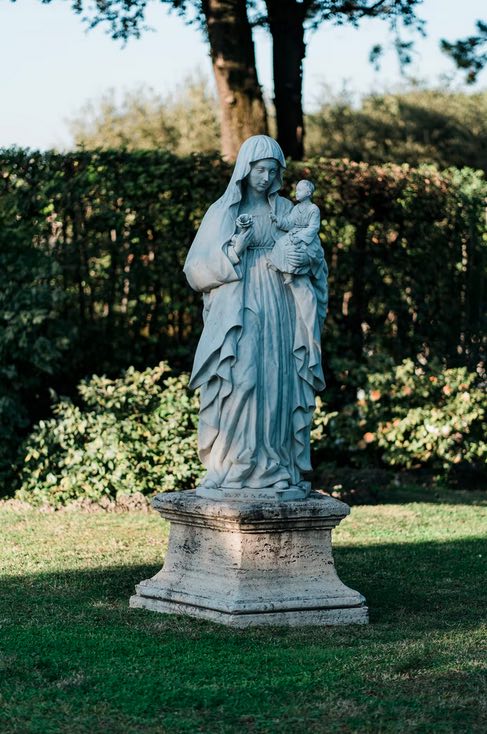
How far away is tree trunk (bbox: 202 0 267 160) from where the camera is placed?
515 inches

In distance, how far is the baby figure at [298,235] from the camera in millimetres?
6531

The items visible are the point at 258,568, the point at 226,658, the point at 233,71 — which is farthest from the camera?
the point at 233,71

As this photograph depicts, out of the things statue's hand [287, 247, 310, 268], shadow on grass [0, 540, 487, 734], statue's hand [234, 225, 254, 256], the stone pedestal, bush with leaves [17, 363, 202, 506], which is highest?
statue's hand [234, 225, 254, 256]

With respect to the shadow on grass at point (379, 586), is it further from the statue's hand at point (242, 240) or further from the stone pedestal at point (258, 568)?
the statue's hand at point (242, 240)

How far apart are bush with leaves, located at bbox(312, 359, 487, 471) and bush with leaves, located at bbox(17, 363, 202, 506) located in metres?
1.86

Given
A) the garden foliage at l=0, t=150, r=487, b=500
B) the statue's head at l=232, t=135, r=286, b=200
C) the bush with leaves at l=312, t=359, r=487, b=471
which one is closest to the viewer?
the statue's head at l=232, t=135, r=286, b=200

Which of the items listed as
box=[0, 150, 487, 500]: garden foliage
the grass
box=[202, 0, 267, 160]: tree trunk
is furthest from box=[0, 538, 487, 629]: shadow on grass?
box=[202, 0, 267, 160]: tree trunk

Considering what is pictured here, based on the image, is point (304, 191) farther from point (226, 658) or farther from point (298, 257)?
point (226, 658)

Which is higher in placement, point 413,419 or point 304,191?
point 304,191

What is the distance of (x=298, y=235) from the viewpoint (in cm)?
655

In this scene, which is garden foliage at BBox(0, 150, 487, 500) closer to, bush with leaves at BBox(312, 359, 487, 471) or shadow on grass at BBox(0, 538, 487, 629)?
bush with leaves at BBox(312, 359, 487, 471)

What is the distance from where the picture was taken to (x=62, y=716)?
4605 mm

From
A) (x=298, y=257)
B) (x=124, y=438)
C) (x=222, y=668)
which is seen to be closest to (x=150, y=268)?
(x=124, y=438)

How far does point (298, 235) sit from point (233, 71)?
7.04 meters
